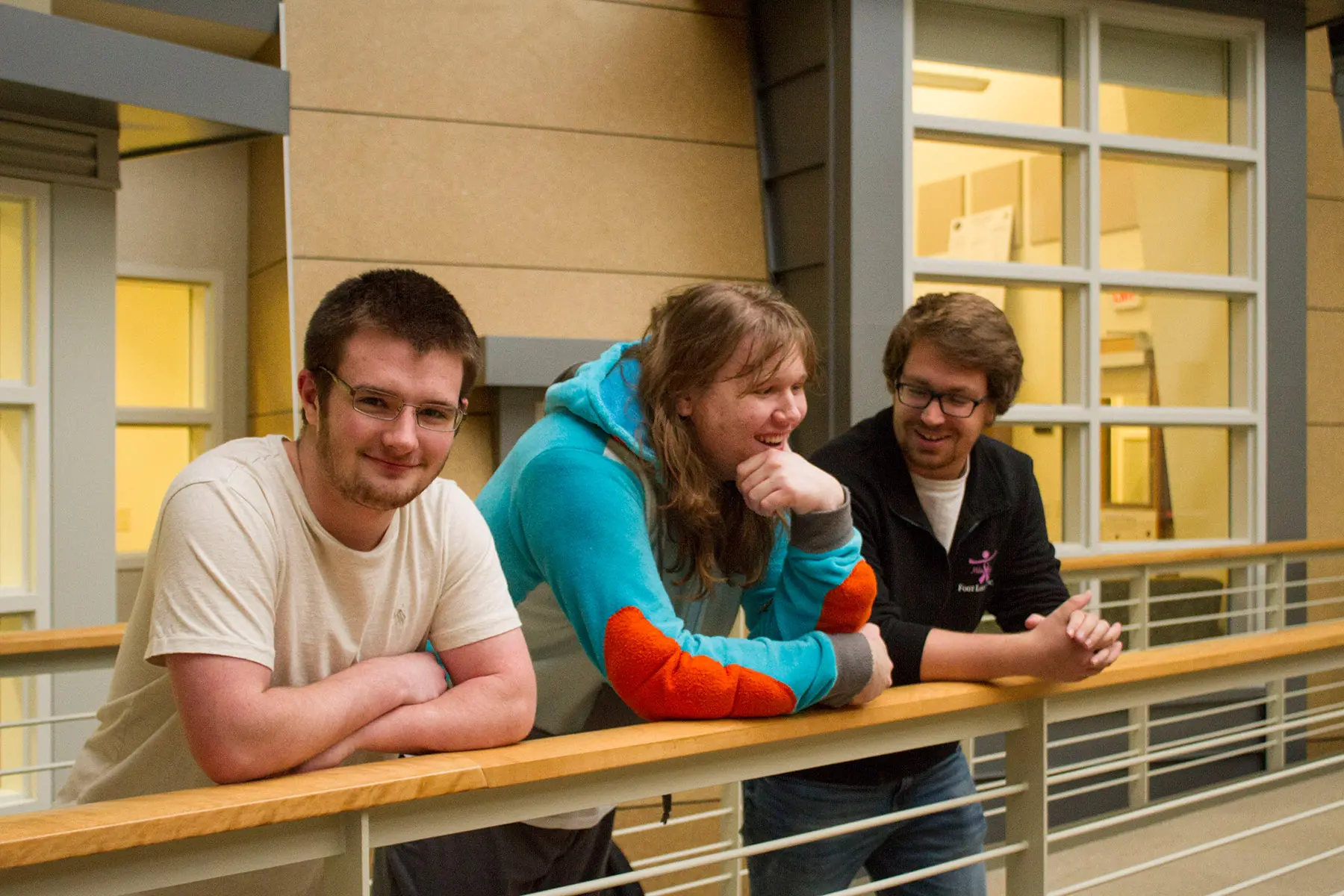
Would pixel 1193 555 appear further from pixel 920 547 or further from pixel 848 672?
pixel 848 672

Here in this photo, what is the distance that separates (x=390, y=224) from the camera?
340 cm

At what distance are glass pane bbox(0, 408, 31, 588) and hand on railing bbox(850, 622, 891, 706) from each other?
242cm

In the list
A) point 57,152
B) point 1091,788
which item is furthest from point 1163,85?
point 57,152

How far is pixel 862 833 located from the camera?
1.75m

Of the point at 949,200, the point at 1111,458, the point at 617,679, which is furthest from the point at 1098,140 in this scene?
the point at 617,679

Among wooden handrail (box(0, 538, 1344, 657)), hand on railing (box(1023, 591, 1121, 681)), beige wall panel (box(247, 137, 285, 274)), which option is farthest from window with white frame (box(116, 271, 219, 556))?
hand on railing (box(1023, 591, 1121, 681))

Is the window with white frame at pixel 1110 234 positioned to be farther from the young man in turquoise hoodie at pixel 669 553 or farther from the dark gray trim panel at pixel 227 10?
the young man in turquoise hoodie at pixel 669 553

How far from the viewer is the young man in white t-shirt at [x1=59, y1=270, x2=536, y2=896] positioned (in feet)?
3.65

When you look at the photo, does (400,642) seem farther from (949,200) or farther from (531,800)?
(949,200)

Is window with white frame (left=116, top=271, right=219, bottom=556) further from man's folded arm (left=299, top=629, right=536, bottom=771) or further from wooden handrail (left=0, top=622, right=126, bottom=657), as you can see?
man's folded arm (left=299, top=629, right=536, bottom=771)

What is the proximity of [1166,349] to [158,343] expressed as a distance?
3.58 metres

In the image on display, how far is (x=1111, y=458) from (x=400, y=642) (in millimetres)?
3304

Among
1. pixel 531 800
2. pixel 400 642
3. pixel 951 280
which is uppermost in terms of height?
pixel 951 280

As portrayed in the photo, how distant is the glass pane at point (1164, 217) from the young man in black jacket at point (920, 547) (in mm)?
2463
